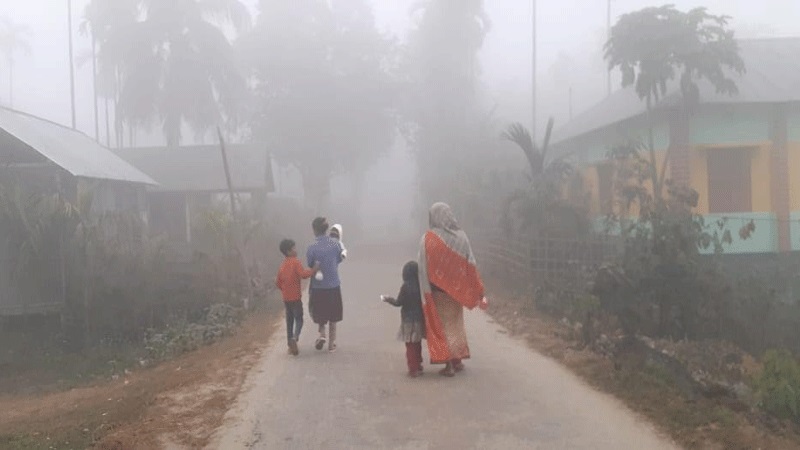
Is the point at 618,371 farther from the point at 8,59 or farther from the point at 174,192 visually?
the point at 8,59

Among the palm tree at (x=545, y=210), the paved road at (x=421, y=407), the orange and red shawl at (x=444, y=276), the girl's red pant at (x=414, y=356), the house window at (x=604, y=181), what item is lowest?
the paved road at (x=421, y=407)

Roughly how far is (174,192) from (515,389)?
24.3 metres

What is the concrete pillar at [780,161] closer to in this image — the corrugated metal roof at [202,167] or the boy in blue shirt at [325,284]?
the boy in blue shirt at [325,284]

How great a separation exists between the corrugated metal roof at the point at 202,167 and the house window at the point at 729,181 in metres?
16.3

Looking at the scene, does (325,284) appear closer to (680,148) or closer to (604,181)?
(680,148)

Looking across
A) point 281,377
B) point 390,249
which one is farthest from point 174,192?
point 281,377

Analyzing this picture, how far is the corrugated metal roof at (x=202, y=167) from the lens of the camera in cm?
2962

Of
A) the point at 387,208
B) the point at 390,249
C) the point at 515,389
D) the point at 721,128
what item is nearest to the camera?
the point at 515,389

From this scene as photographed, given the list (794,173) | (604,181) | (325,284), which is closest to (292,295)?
(325,284)

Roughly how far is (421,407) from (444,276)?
1406mm

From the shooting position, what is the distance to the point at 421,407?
22.3 ft

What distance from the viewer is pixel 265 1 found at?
41.1 m

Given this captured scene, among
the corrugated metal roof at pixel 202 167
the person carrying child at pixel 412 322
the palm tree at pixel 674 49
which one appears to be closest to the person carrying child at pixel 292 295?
the person carrying child at pixel 412 322

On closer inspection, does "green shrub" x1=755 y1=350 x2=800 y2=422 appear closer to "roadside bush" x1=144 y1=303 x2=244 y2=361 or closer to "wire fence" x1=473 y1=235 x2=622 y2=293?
"wire fence" x1=473 y1=235 x2=622 y2=293
